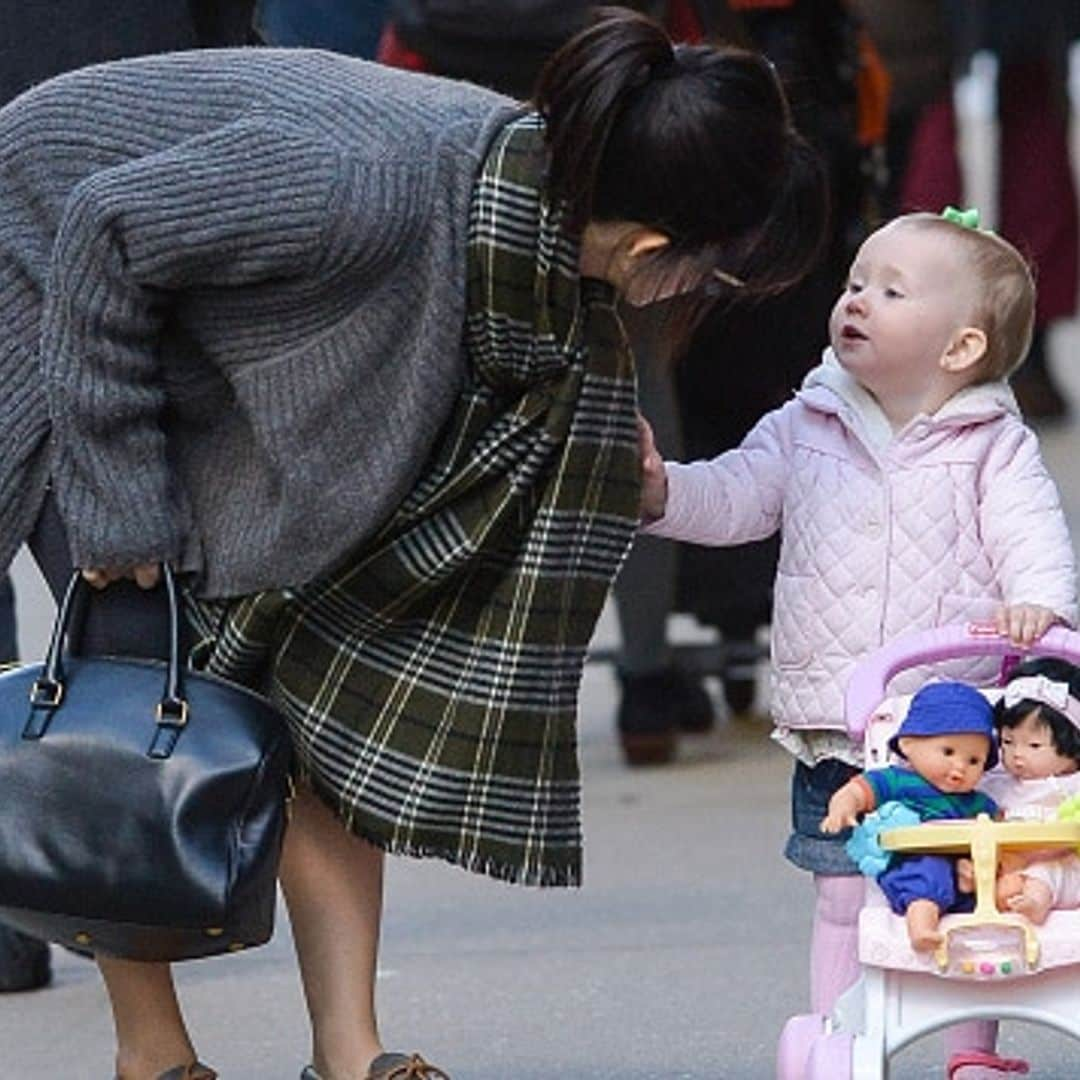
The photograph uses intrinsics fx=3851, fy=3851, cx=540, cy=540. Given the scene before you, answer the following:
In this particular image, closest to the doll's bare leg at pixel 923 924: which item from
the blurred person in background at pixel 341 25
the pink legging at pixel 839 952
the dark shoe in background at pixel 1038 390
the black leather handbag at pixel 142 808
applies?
the pink legging at pixel 839 952

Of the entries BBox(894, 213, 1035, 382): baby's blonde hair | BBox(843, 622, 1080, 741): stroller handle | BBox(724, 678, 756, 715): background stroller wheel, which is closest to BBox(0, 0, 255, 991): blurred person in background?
BBox(894, 213, 1035, 382): baby's blonde hair

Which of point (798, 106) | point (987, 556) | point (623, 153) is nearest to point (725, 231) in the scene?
point (623, 153)

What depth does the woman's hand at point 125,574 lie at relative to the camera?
4.21m

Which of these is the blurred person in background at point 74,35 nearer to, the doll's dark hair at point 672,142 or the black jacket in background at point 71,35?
the black jacket in background at point 71,35

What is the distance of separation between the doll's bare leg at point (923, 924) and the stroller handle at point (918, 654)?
0.29 metres

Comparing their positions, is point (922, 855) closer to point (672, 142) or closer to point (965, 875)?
point (965, 875)

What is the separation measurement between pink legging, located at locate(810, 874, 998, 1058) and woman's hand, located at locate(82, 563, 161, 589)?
0.83 m

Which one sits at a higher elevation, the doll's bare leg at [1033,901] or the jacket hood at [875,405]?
the jacket hood at [875,405]

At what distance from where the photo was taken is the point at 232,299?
414 cm

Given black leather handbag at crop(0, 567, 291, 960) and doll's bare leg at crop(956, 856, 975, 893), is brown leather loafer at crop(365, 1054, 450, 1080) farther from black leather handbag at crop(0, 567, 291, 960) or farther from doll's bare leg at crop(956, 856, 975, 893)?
doll's bare leg at crop(956, 856, 975, 893)

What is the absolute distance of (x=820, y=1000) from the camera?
4.36 m

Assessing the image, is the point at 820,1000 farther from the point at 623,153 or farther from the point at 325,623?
the point at 623,153

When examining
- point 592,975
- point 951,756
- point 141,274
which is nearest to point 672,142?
point 141,274

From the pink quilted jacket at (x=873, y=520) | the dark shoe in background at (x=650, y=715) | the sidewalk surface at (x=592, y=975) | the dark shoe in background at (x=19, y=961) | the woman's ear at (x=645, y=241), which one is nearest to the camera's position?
the woman's ear at (x=645, y=241)
